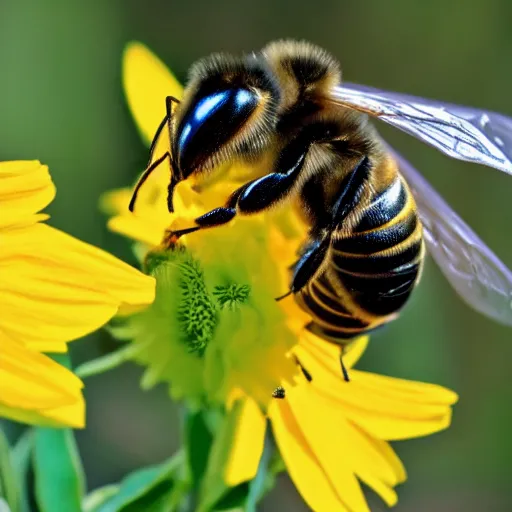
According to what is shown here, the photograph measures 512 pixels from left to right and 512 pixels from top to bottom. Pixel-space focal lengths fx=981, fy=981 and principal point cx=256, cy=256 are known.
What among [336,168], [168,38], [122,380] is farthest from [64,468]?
[168,38]

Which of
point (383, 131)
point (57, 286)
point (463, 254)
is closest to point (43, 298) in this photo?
point (57, 286)

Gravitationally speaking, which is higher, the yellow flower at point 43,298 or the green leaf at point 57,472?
the yellow flower at point 43,298

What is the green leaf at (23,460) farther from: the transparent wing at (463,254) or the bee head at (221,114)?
the transparent wing at (463,254)

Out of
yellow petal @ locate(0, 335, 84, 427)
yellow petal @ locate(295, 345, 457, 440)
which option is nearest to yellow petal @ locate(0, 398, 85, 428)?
yellow petal @ locate(0, 335, 84, 427)

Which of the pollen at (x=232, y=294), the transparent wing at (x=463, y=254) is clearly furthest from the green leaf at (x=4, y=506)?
the transparent wing at (x=463, y=254)

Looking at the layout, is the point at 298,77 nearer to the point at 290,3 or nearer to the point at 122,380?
the point at 122,380

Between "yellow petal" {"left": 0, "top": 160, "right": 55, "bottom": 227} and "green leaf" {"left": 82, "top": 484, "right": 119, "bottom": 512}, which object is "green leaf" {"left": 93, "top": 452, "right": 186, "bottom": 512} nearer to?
"green leaf" {"left": 82, "top": 484, "right": 119, "bottom": 512}

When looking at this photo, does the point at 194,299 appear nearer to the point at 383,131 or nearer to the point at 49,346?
the point at 49,346
